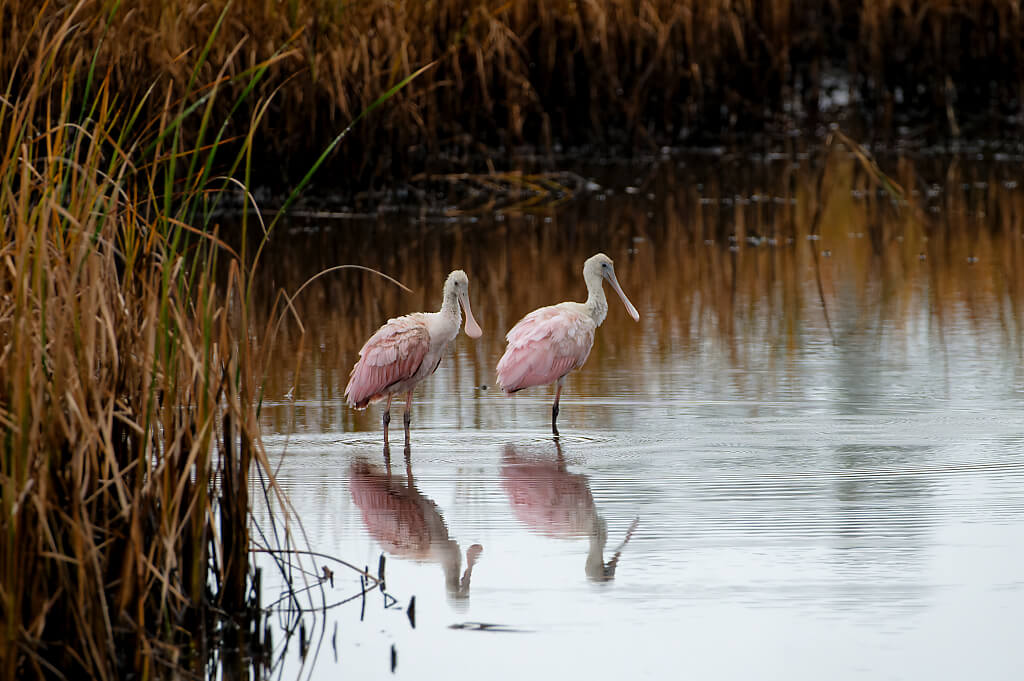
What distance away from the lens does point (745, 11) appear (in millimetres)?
17594

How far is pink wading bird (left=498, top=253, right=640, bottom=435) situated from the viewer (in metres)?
7.56

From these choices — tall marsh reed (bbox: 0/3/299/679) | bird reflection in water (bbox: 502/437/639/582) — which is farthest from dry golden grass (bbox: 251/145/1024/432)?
tall marsh reed (bbox: 0/3/299/679)

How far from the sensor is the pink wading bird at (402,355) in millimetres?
7203

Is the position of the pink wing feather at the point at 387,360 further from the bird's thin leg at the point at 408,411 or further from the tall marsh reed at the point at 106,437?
the tall marsh reed at the point at 106,437

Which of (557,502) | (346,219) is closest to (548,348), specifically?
(557,502)

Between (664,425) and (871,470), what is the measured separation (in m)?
1.00

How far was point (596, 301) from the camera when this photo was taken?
827cm

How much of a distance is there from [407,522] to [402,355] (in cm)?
153

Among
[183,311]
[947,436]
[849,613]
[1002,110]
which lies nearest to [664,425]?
[947,436]

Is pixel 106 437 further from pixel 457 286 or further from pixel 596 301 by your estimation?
pixel 596 301

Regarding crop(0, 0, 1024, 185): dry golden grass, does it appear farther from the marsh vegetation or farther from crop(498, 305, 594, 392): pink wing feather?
crop(498, 305, 594, 392): pink wing feather

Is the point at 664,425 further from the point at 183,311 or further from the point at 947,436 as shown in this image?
the point at 183,311

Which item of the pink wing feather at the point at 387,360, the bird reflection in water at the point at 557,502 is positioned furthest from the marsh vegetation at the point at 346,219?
the bird reflection in water at the point at 557,502

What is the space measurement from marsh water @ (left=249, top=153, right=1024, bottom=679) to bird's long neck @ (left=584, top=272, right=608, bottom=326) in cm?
26
